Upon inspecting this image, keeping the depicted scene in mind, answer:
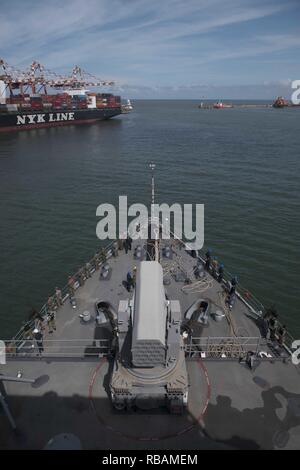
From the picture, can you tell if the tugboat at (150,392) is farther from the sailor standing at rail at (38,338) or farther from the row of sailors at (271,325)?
the row of sailors at (271,325)

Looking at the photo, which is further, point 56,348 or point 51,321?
point 51,321

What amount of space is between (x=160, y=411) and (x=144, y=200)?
155ft

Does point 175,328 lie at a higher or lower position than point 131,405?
higher

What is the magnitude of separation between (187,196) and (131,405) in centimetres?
4997

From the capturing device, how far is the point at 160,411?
14023 mm

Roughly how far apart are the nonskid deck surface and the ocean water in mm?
14172

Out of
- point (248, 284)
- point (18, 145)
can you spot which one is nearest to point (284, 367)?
point (248, 284)

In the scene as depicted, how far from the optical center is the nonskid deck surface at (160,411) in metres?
13.0

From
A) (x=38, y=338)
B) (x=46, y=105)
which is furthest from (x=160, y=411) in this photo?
(x=46, y=105)

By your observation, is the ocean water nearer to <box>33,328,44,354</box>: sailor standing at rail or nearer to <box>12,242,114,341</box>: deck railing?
<box>12,242,114,341</box>: deck railing

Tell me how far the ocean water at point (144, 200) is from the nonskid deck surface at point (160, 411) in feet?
46.5

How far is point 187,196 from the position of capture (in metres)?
60.8

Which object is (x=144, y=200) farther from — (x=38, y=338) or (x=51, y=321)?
(x=38, y=338)
